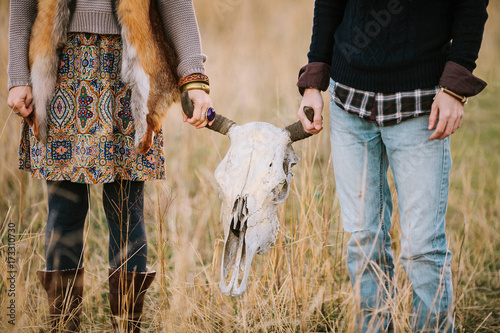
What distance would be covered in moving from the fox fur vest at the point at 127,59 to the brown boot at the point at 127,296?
0.56 m

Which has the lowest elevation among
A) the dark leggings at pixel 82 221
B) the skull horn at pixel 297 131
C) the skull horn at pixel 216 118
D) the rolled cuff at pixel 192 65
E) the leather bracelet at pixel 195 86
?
the dark leggings at pixel 82 221

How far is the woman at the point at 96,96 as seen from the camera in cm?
171

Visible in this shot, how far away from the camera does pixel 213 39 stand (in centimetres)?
670

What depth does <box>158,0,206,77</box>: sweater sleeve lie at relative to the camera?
1818 mm

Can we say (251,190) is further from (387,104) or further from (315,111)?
(387,104)

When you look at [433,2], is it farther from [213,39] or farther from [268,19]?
[268,19]

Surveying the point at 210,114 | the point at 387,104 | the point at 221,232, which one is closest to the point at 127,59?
the point at 210,114

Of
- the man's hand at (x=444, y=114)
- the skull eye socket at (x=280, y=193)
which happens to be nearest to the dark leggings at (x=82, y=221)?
the skull eye socket at (x=280, y=193)

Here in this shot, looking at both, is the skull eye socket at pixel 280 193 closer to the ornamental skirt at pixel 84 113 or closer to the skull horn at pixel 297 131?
the skull horn at pixel 297 131

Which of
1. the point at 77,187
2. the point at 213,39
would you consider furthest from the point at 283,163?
the point at 213,39

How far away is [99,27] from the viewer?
1718mm

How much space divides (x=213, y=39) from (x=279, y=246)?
505 cm

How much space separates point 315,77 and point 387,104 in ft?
1.01

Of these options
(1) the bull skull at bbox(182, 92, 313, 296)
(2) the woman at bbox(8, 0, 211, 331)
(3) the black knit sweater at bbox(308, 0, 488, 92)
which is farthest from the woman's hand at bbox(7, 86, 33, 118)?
(3) the black knit sweater at bbox(308, 0, 488, 92)
